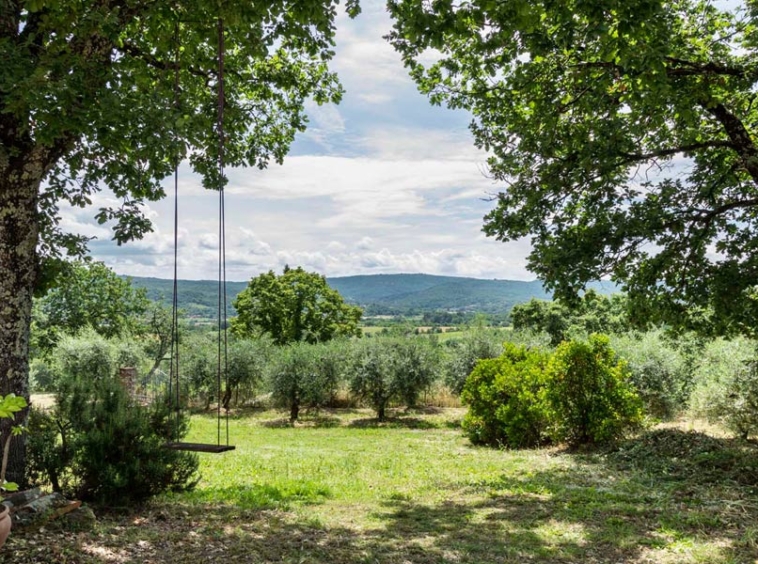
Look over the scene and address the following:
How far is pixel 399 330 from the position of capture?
74.8 ft

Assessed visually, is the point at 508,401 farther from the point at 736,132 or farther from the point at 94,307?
the point at 94,307

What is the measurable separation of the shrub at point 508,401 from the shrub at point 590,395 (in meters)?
0.44

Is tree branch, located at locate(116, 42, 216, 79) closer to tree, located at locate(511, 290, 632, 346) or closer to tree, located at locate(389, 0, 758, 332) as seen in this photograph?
tree, located at locate(389, 0, 758, 332)

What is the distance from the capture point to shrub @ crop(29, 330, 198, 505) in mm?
5254

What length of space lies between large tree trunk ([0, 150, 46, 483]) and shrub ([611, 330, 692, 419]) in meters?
13.8

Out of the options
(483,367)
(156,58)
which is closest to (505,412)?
(483,367)

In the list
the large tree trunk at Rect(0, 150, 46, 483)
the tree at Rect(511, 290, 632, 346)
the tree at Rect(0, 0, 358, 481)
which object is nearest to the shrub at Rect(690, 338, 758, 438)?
the tree at Rect(0, 0, 358, 481)

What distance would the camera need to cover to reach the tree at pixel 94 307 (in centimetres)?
3036

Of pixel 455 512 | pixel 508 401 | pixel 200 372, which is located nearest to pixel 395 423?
pixel 508 401

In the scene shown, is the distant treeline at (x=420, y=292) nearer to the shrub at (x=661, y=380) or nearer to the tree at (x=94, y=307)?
the tree at (x=94, y=307)

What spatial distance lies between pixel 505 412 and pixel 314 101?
7.64m

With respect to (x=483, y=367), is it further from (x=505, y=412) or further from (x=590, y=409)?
(x=590, y=409)

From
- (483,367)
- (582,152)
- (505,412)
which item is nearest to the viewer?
(582,152)

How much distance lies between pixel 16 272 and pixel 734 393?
11251 millimetres
